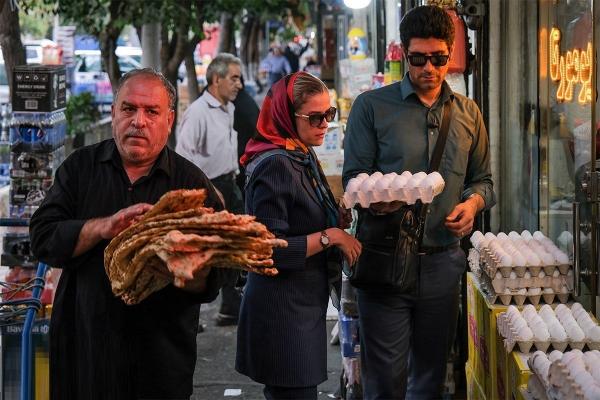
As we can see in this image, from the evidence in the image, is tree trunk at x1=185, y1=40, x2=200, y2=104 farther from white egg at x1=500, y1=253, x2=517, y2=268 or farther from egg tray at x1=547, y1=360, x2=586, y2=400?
egg tray at x1=547, y1=360, x2=586, y2=400

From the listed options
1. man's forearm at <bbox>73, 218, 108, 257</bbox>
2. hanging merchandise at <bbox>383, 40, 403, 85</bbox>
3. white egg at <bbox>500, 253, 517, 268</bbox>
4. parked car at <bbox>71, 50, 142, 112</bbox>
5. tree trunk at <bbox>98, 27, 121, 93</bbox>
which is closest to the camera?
man's forearm at <bbox>73, 218, 108, 257</bbox>

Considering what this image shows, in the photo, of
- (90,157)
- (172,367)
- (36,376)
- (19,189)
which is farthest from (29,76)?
(172,367)

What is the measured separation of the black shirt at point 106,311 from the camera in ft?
13.3

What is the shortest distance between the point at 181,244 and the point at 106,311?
0.69 meters

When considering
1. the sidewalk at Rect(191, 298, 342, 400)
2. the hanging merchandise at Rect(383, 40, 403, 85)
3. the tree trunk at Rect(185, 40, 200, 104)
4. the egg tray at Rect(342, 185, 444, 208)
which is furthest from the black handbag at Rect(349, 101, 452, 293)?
the tree trunk at Rect(185, 40, 200, 104)

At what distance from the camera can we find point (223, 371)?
320 inches

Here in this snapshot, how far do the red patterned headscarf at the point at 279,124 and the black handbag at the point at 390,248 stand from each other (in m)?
0.50

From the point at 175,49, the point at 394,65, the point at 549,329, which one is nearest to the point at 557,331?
the point at 549,329

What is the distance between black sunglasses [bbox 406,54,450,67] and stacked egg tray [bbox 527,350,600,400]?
1.54 metres

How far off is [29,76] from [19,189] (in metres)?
0.66

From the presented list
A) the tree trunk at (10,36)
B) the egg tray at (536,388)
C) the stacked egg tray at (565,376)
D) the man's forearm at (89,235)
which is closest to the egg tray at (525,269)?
the stacked egg tray at (565,376)

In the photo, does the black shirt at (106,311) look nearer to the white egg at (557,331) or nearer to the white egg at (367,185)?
the white egg at (367,185)

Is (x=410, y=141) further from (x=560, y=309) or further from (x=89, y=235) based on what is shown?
(x=89, y=235)

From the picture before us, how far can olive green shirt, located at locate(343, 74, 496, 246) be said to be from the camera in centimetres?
523
